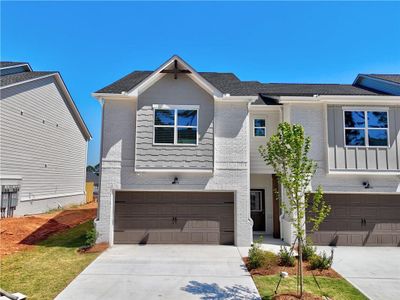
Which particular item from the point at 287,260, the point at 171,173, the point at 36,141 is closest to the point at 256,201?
the point at 171,173

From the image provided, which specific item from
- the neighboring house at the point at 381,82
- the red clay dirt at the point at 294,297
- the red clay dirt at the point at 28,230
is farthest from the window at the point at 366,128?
the red clay dirt at the point at 28,230

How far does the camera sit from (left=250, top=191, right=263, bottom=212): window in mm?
13781

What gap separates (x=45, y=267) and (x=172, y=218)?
187 inches

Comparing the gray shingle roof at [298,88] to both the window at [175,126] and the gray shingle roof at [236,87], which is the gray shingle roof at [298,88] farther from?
the window at [175,126]

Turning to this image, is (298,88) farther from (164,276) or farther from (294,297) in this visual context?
(164,276)

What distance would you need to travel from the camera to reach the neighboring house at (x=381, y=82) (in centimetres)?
1346

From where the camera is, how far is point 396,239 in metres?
11.7

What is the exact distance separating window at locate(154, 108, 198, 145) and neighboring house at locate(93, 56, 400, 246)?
1.6 inches

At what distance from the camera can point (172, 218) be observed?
1158 cm

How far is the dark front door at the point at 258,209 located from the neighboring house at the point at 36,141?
13343 millimetres

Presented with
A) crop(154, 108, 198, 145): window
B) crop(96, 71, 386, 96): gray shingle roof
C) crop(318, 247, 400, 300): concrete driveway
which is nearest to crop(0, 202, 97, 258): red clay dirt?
crop(154, 108, 198, 145): window

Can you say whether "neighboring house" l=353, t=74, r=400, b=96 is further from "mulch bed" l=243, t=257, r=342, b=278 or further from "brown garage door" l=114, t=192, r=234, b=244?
"brown garage door" l=114, t=192, r=234, b=244

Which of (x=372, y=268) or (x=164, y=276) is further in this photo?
(x=372, y=268)

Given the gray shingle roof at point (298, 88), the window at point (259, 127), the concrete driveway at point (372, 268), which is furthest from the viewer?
the gray shingle roof at point (298, 88)
